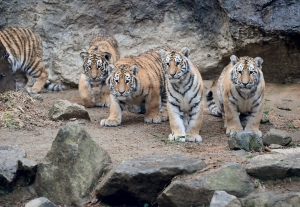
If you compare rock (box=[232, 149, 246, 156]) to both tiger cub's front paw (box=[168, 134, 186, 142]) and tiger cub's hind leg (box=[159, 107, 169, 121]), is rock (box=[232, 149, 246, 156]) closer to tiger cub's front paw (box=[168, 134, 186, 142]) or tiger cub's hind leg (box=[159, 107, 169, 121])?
tiger cub's front paw (box=[168, 134, 186, 142])

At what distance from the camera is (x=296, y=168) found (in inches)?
205

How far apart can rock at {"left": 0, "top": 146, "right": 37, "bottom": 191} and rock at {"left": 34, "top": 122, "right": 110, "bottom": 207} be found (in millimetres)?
92

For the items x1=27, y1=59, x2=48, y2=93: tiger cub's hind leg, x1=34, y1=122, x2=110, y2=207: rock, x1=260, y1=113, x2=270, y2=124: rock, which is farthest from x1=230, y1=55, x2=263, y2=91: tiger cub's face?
x1=27, y1=59, x2=48, y2=93: tiger cub's hind leg

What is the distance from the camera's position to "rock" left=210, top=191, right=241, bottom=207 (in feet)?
15.4

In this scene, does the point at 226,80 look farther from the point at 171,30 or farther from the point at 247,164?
the point at 171,30

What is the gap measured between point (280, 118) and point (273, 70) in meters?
1.79

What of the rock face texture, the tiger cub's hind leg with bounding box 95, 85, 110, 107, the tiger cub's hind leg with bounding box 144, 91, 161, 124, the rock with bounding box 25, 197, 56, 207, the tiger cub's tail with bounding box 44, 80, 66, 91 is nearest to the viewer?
the rock with bounding box 25, 197, 56, 207

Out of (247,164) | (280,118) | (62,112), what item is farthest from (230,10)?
(247,164)

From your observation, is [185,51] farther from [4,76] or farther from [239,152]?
[4,76]

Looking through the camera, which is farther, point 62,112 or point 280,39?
point 280,39

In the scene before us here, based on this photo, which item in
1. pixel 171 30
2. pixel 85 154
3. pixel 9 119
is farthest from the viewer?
pixel 171 30

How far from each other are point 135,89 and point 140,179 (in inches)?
101

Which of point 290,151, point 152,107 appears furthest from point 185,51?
point 290,151

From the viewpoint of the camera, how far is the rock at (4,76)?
8578mm
